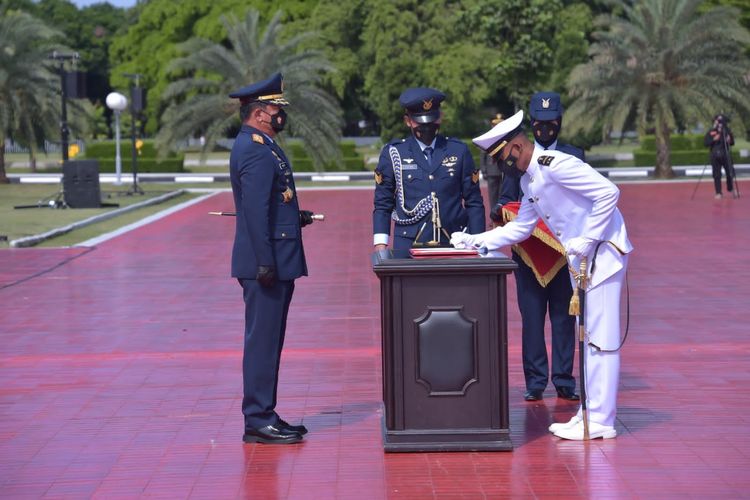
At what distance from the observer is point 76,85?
87.8 ft

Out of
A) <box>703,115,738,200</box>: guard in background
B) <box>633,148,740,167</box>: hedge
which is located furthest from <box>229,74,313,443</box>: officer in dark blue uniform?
<box>633,148,740,167</box>: hedge

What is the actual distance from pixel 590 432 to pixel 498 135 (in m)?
1.62

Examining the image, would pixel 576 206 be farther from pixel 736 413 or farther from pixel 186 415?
pixel 186 415

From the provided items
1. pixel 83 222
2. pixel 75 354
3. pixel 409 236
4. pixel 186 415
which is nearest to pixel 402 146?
pixel 409 236

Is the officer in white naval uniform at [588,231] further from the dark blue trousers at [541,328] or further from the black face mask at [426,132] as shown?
the dark blue trousers at [541,328]

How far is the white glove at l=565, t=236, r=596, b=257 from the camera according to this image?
6.16 metres

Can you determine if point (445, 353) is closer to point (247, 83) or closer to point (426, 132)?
point (426, 132)

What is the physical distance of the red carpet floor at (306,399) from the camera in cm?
581

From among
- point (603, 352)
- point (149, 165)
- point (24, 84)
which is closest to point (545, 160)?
point (603, 352)

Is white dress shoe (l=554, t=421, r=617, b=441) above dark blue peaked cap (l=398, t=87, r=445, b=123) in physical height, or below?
below

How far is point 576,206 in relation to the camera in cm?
633

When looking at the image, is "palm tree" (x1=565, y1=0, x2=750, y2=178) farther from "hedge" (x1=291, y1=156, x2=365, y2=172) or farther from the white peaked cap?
the white peaked cap

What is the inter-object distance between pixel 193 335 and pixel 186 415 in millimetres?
3014

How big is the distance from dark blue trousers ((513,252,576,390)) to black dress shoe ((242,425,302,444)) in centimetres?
164
